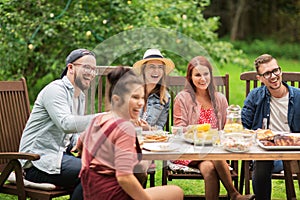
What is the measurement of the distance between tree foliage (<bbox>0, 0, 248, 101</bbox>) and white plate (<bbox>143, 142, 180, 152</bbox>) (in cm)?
425

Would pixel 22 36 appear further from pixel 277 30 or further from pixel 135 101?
pixel 277 30

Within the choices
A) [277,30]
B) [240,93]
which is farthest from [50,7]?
[277,30]

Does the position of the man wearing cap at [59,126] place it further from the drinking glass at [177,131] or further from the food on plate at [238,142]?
the food on plate at [238,142]

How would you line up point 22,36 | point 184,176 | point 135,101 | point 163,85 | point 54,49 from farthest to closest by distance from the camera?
1. point 54,49
2. point 22,36
3. point 163,85
4. point 184,176
5. point 135,101

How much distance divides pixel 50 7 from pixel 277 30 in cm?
1205

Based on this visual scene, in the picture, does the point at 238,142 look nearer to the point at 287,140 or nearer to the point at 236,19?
the point at 287,140

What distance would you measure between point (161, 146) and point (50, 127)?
2.72 feet

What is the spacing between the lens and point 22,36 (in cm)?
850

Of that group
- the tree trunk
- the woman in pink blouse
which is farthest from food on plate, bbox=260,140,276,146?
the tree trunk

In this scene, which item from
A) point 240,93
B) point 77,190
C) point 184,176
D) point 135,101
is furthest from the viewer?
point 240,93

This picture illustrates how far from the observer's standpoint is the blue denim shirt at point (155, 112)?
16.0 feet

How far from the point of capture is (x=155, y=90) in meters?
4.98

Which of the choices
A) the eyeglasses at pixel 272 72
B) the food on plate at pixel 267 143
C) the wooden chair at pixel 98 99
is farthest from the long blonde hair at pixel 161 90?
the food on plate at pixel 267 143

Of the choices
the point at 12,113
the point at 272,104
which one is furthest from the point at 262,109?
the point at 12,113
